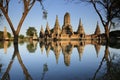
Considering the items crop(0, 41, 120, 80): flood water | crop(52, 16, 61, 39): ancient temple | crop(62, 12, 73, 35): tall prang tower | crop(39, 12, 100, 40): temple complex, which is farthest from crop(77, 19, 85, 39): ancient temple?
crop(0, 41, 120, 80): flood water

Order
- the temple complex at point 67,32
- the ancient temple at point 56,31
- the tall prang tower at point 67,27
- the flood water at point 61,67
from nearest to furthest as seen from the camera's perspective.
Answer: the flood water at point 61,67 → the temple complex at point 67,32 → the ancient temple at point 56,31 → the tall prang tower at point 67,27

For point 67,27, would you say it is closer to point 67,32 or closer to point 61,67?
point 67,32

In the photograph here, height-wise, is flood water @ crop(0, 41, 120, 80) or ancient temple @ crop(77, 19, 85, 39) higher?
ancient temple @ crop(77, 19, 85, 39)

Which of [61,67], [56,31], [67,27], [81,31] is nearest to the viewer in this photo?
[61,67]

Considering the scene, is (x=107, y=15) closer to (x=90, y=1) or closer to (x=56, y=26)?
(x=90, y=1)

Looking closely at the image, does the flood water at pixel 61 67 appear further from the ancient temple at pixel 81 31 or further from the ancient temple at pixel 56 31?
Answer: the ancient temple at pixel 81 31

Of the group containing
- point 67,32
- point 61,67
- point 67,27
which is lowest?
point 61,67

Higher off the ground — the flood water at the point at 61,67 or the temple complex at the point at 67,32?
the temple complex at the point at 67,32

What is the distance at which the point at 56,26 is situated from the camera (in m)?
79.2

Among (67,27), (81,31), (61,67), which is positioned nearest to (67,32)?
(67,27)

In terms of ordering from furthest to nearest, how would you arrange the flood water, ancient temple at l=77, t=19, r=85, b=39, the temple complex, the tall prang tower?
1. ancient temple at l=77, t=19, r=85, b=39
2. the tall prang tower
3. the temple complex
4. the flood water

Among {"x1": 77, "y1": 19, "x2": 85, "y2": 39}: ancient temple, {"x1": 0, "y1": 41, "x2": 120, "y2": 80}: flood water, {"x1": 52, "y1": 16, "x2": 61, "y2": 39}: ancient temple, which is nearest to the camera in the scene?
{"x1": 0, "y1": 41, "x2": 120, "y2": 80}: flood water

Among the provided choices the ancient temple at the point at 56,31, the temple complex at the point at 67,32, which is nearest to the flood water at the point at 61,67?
the temple complex at the point at 67,32

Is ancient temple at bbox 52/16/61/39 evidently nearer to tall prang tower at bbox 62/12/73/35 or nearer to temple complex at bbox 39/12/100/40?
temple complex at bbox 39/12/100/40
